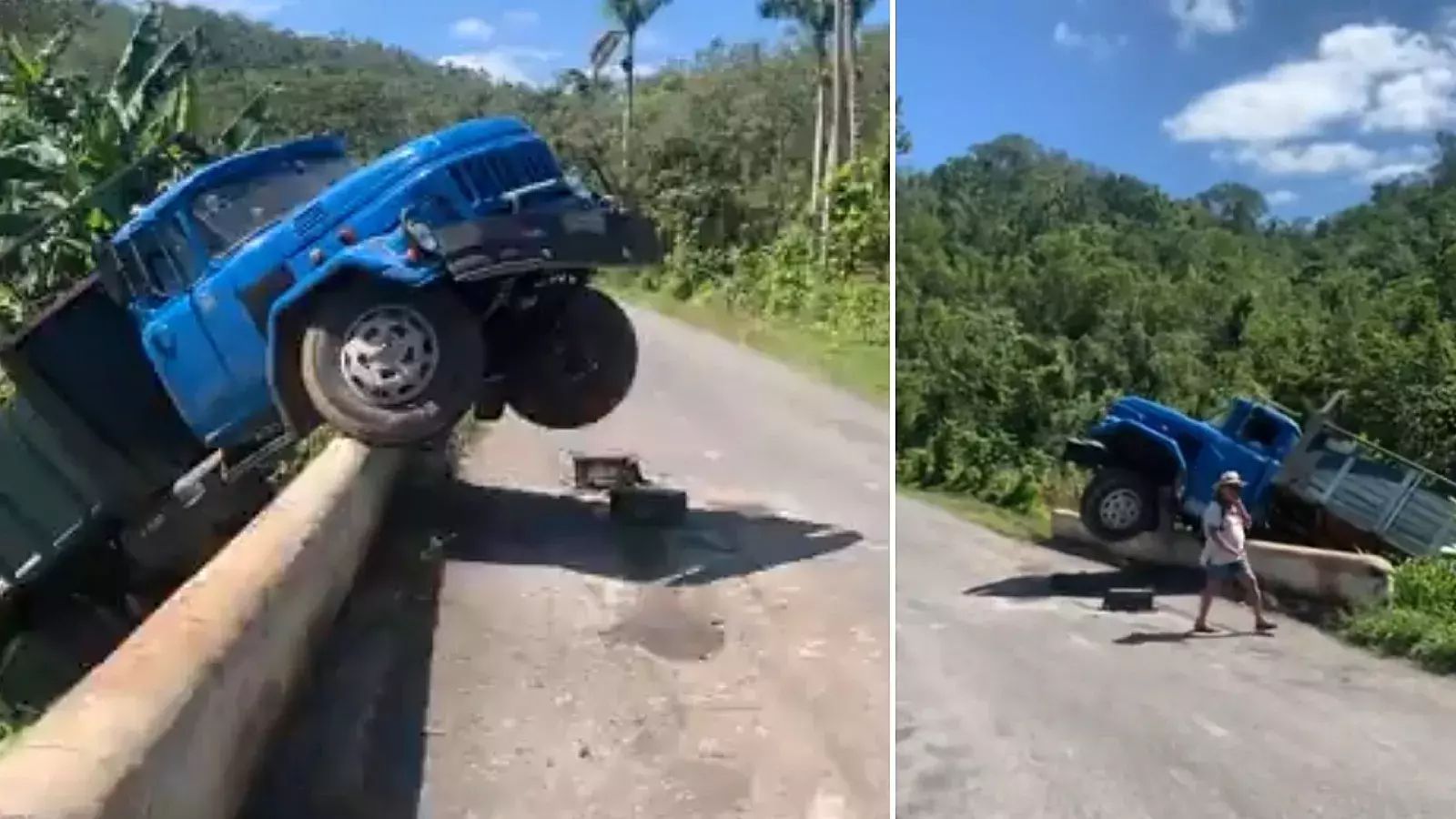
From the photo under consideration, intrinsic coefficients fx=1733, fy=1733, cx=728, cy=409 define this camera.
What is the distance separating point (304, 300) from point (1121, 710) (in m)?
3.67

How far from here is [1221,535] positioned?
2662 mm

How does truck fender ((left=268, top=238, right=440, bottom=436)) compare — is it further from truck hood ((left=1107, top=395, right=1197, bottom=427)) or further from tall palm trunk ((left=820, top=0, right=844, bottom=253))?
truck hood ((left=1107, top=395, right=1197, bottom=427))

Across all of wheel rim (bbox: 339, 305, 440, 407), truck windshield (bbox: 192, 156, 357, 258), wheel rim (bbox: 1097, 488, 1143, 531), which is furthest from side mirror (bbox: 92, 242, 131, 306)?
wheel rim (bbox: 1097, 488, 1143, 531)

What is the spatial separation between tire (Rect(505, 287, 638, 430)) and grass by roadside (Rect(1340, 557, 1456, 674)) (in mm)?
4023

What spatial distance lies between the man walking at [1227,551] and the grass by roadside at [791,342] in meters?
0.54

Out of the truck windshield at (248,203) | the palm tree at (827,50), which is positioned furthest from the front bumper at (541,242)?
the truck windshield at (248,203)

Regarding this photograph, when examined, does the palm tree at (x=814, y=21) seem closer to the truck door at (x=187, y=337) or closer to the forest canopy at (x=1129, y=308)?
the forest canopy at (x=1129, y=308)

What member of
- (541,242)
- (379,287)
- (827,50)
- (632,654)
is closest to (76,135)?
(379,287)

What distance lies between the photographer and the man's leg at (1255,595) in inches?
102

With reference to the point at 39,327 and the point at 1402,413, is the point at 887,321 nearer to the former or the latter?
the point at 1402,413

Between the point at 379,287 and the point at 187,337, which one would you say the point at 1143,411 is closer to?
the point at 379,287

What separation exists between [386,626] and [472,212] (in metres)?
1.43

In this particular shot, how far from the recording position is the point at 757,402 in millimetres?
6297

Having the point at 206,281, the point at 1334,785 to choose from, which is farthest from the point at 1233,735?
the point at 206,281
